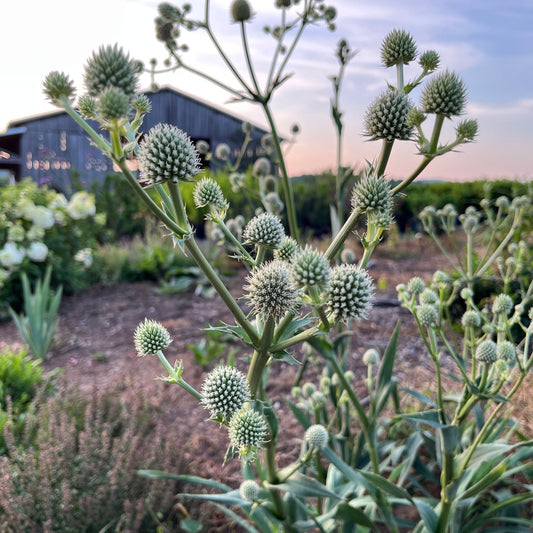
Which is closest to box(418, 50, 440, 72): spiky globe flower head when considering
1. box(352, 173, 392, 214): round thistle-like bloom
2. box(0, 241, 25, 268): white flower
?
box(352, 173, 392, 214): round thistle-like bloom

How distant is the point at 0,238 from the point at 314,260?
6423mm

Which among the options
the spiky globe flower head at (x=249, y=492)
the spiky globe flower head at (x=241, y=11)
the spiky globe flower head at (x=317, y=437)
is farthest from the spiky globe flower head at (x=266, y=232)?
→ the spiky globe flower head at (x=241, y=11)

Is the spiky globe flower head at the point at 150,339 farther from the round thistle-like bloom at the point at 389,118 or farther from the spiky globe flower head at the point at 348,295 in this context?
the round thistle-like bloom at the point at 389,118

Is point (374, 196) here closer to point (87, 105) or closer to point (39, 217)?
point (87, 105)

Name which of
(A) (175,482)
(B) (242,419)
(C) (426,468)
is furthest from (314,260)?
(A) (175,482)

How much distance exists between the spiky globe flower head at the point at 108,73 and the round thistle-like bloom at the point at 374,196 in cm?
52

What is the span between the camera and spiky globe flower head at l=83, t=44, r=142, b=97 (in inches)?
34.5

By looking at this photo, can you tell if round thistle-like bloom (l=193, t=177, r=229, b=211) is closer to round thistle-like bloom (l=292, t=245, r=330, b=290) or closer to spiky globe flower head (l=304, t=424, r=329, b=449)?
round thistle-like bloom (l=292, t=245, r=330, b=290)

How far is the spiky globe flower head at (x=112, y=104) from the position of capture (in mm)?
800

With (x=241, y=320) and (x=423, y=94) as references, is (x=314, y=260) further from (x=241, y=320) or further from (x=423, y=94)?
(x=423, y=94)

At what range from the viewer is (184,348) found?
4891mm

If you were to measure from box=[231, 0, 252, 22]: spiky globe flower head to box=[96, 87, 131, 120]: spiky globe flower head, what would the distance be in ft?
5.39

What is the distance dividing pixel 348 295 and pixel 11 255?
226 inches

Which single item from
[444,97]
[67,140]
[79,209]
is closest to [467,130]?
[444,97]
